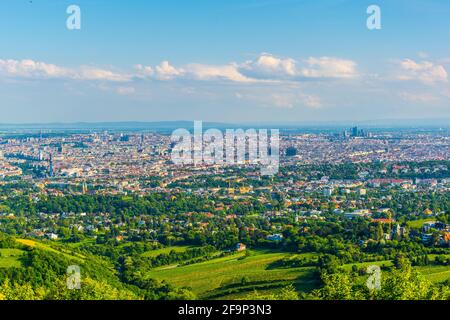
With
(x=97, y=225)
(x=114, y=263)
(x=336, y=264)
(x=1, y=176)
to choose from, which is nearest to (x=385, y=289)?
(x=336, y=264)

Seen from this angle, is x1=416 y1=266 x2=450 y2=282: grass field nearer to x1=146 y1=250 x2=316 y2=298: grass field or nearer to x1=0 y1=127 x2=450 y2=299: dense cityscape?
x1=0 y1=127 x2=450 y2=299: dense cityscape

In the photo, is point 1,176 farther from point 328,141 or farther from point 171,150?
point 328,141

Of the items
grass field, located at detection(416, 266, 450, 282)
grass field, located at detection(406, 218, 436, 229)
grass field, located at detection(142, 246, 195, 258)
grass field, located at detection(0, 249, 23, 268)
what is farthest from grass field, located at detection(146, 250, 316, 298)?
grass field, located at detection(406, 218, 436, 229)

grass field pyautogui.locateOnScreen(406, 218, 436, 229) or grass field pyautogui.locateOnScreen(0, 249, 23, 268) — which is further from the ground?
grass field pyautogui.locateOnScreen(0, 249, 23, 268)
